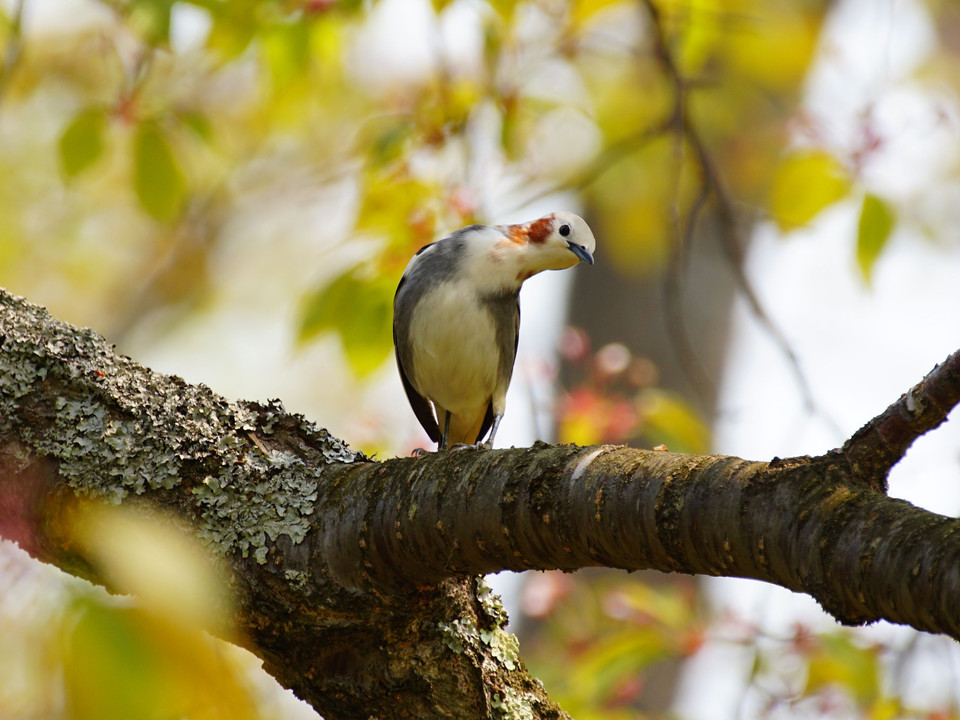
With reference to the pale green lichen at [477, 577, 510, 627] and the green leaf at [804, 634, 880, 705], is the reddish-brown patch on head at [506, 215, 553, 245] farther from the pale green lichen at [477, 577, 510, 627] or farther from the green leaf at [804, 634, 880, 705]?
the pale green lichen at [477, 577, 510, 627]

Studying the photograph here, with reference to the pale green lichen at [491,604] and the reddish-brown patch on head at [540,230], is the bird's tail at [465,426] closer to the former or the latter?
the reddish-brown patch on head at [540,230]

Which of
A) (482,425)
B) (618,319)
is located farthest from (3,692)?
(618,319)

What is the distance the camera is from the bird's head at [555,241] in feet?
13.8

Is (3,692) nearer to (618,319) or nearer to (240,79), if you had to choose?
(618,319)

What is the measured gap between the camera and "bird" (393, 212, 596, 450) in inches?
169

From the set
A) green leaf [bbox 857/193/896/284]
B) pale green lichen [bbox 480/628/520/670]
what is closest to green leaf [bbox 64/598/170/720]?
pale green lichen [bbox 480/628/520/670]

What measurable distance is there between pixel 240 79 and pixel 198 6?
627 centimetres

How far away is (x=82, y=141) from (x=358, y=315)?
109cm

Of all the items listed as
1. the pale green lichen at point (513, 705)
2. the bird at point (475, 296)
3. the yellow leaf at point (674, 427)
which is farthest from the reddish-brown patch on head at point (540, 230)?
the pale green lichen at point (513, 705)

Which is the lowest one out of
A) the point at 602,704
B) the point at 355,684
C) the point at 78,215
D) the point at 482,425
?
the point at 355,684

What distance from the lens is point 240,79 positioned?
8812mm

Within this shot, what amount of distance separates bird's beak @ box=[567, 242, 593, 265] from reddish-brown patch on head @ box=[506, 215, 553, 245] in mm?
144

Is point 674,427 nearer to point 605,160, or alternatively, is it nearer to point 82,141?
point 605,160

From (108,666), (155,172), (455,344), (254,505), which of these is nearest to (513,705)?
(254,505)
